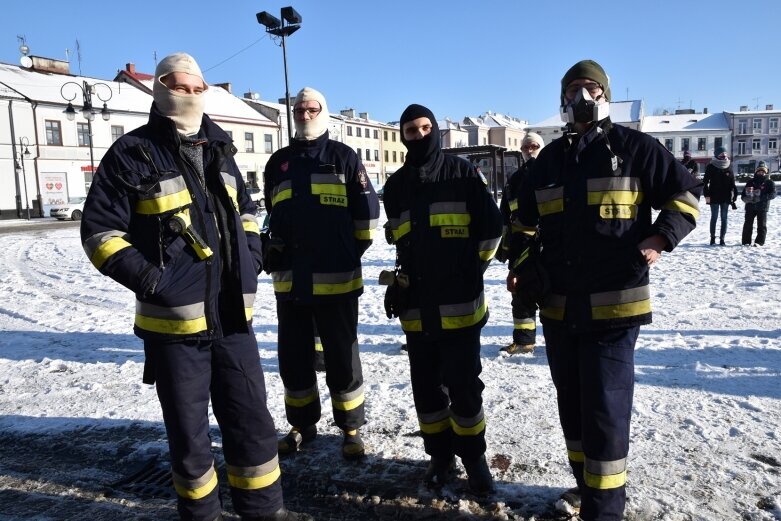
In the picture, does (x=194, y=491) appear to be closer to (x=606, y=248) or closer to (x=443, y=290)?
(x=443, y=290)

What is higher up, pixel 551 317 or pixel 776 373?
pixel 551 317

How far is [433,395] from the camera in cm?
319

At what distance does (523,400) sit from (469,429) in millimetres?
1208

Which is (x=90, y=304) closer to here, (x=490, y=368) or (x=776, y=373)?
(x=490, y=368)

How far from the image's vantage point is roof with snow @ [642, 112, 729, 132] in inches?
2643

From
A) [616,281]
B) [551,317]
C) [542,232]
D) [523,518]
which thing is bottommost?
[523,518]

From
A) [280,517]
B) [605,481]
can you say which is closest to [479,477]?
[605,481]

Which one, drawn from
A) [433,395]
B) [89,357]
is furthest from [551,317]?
[89,357]

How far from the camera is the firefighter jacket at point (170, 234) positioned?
2363mm

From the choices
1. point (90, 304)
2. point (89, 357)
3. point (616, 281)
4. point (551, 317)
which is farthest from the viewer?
point (90, 304)

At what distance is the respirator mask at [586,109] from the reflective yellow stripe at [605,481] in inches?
63.4

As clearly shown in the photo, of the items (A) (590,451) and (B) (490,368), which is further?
(B) (490,368)

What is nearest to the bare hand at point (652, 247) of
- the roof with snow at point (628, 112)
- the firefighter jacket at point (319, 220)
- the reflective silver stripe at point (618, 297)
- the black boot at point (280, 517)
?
the reflective silver stripe at point (618, 297)

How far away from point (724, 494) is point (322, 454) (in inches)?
87.3
